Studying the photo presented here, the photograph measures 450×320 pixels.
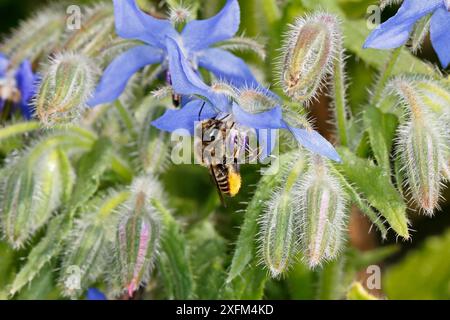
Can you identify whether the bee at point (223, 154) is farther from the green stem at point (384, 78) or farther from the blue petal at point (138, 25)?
the green stem at point (384, 78)

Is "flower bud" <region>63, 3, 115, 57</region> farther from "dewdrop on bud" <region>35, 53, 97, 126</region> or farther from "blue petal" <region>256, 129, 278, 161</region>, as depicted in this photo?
"blue petal" <region>256, 129, 278, 161</region>

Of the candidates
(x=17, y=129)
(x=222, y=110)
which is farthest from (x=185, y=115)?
(x=17, y=129)

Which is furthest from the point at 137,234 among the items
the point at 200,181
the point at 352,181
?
the point at 200,181

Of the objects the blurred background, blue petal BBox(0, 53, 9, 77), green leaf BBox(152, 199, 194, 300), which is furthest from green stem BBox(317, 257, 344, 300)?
blue petal BBox(0, 53, 9, 77)

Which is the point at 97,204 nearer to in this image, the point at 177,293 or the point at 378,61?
the point at 177,293

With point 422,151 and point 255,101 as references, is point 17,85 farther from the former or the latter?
point 422,151
